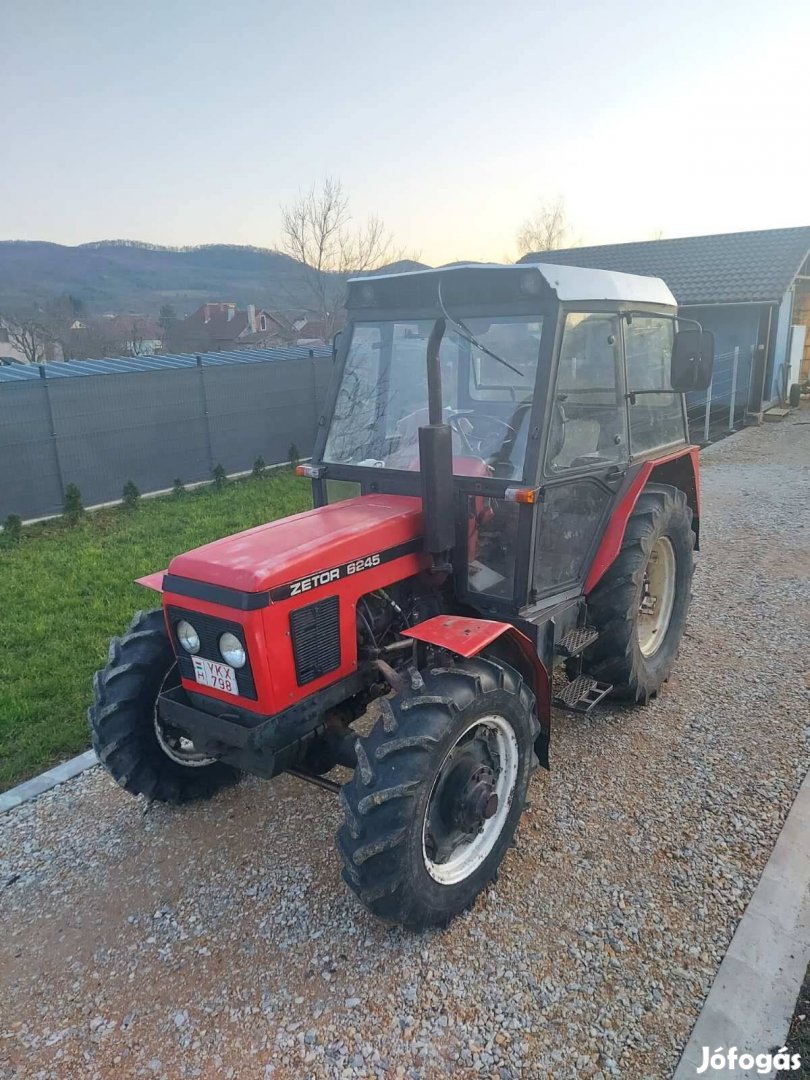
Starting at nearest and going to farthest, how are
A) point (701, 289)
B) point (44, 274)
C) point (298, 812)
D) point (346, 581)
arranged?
point (346, 581) → point (298, 812) → point (701, 289) → point (44, 274)

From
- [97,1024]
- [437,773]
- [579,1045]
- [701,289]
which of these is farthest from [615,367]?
[701,289]

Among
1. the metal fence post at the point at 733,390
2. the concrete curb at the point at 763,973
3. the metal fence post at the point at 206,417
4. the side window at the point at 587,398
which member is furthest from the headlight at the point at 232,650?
the metal fence post at the point at 733,390

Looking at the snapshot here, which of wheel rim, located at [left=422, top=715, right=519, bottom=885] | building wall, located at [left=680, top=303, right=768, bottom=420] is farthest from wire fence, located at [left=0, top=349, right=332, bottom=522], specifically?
building wall, located at [left=680, top=303, right=768, bottom=420]

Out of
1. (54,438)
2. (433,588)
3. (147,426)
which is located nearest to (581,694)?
(433,588)

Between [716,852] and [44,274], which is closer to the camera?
[716,852]

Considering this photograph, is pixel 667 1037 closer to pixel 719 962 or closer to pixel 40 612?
pixel 719 962

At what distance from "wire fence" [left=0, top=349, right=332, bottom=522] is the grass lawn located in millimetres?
610

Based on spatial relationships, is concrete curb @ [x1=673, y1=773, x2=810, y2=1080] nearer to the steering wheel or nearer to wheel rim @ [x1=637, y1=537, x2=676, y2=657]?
wheel rim @ [x1=637, y1=537, x2=676, y2=657]

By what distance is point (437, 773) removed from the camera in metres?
2.55

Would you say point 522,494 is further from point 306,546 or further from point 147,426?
point 147,426

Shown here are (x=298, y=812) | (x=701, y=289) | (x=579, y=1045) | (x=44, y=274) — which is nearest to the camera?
(x=579, y=1045)

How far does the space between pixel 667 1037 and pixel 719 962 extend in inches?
15.0

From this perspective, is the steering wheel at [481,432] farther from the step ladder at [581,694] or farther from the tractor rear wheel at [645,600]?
the step ladder at [581,694]

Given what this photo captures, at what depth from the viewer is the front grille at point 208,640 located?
2662 mm
